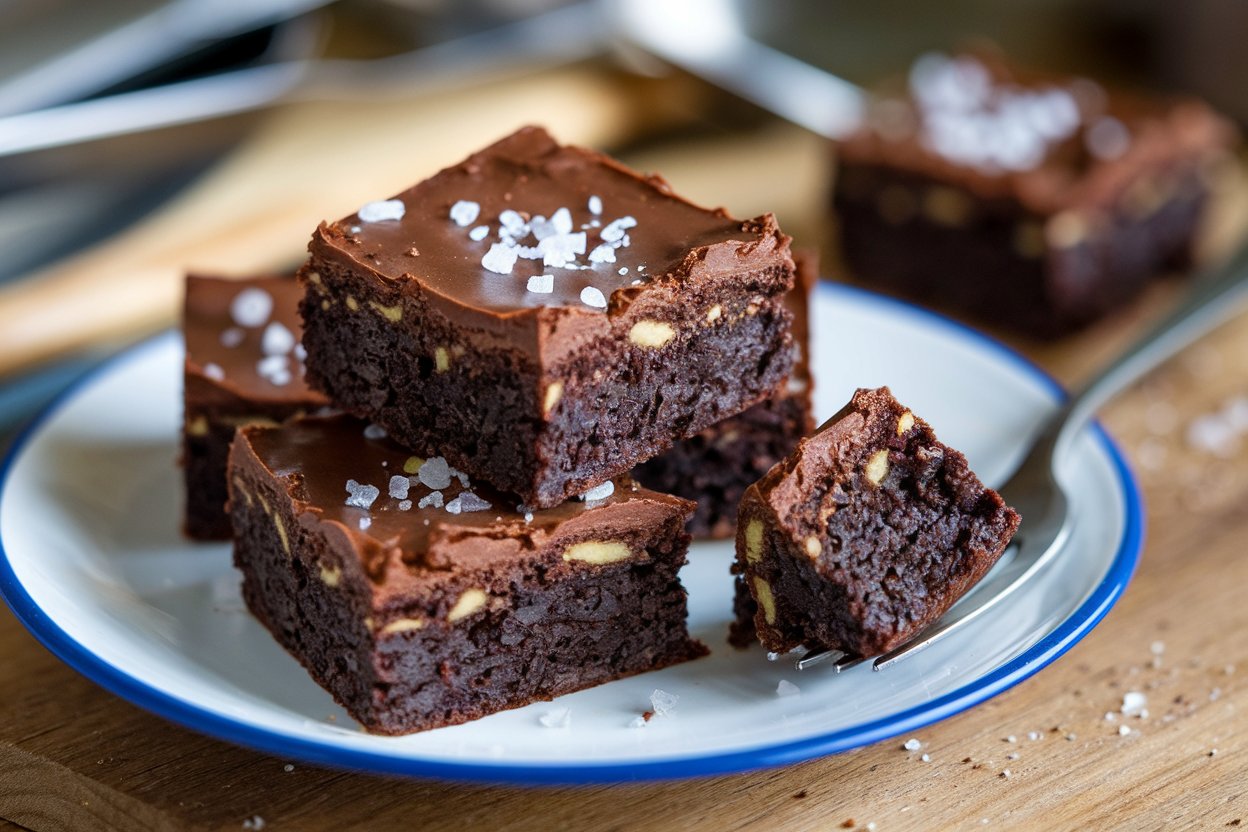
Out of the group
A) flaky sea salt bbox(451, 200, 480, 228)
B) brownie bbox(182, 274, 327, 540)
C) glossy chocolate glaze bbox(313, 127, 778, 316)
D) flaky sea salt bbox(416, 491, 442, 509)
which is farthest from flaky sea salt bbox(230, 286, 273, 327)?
flaky sea salt bbox(416, 491, 442, 509)

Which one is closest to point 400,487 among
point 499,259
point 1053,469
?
point 499,259

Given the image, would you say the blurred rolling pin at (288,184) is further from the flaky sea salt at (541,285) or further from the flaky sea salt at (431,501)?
the flaky sea salt at (541,285)

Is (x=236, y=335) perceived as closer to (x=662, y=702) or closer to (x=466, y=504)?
(x=466, y=504)

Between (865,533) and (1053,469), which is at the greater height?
(865,533)

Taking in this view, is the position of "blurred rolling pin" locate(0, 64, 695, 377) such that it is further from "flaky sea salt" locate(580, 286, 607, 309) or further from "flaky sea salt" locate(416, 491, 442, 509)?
"flaky sea salt" locate(580, 286, 607, 309)

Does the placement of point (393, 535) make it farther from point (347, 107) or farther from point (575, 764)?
point (347, 107)
